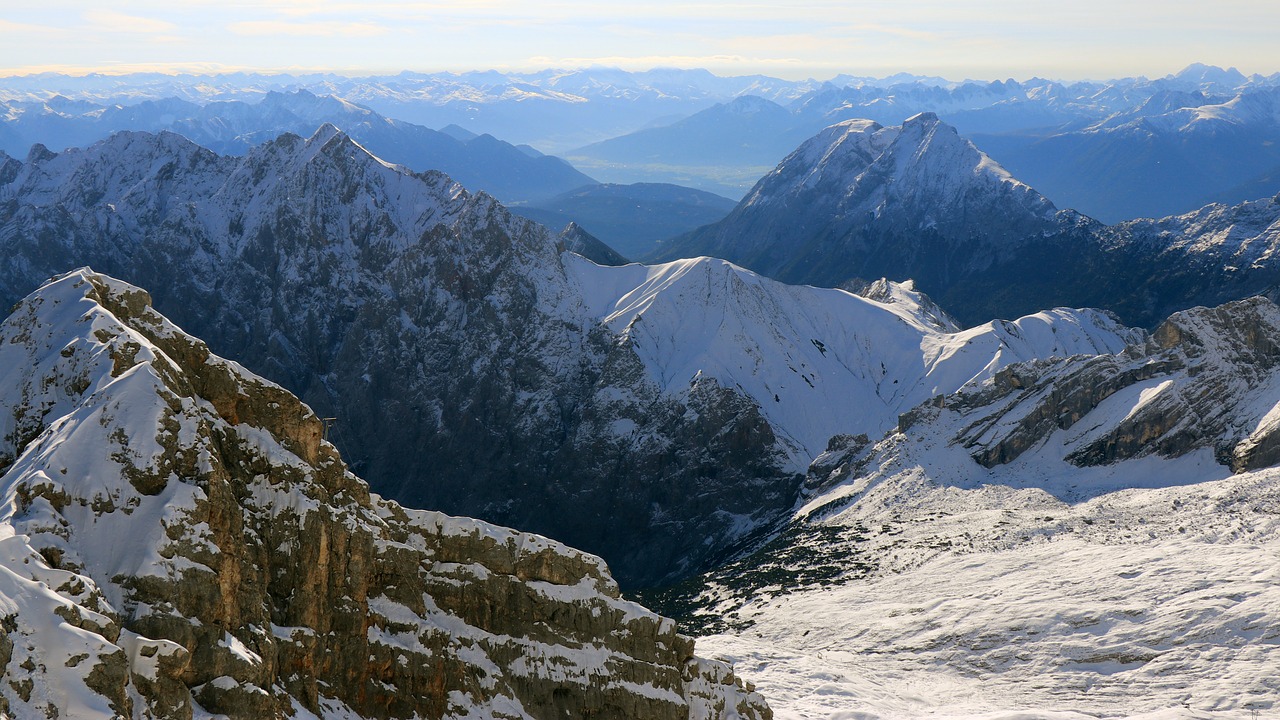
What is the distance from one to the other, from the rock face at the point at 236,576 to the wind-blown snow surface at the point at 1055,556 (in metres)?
30.2

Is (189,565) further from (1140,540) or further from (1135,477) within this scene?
(1135,477)

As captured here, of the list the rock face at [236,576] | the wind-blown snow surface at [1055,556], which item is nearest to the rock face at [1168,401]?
the wind-blown snow surface at [1055,556]

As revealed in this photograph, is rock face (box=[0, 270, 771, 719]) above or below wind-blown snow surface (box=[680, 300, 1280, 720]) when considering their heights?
above

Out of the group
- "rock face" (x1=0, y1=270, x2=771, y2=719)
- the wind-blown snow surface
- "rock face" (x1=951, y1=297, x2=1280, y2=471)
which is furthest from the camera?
"rock face" (x1=951, y1=297, x2=1280, y2=471)

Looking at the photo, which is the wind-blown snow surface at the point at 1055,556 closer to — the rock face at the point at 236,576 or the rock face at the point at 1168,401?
the rock face at the point at 1168,401

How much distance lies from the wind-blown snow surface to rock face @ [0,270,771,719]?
1189 inches

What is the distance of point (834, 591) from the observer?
447ft

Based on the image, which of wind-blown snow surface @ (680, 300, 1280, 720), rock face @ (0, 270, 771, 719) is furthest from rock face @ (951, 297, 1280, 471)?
rock face @ (0, 270, 771, 719)

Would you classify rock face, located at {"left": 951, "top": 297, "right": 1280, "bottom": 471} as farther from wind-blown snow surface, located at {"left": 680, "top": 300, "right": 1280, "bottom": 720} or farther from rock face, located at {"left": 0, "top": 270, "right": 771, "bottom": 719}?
rock face, located at {"left": 0, "top": 270, "right": 771, "bottom": 719}

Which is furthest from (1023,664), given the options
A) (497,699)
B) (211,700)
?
(211,700)

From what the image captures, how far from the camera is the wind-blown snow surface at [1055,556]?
10325 centimetres

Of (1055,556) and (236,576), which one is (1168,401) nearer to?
(1055,556)

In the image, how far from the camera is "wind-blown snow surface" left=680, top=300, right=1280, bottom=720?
103 metres

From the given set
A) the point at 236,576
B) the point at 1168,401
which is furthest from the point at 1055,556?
the point at 236,576
